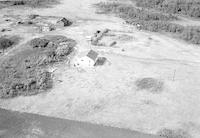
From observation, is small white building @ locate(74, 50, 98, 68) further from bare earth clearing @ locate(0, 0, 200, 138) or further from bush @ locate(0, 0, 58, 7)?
bush @ locate(0, 0, 58, 7)

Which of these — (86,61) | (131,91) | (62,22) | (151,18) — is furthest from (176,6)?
(131,91)

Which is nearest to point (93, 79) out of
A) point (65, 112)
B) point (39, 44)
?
point (65, 112)

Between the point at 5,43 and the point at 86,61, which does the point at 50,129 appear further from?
the point at 5,43

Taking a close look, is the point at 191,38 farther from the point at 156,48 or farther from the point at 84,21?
the point at 84,21

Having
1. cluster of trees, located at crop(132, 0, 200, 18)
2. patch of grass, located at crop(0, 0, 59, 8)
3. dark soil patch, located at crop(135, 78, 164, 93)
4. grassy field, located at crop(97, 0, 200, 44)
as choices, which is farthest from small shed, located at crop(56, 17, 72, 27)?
dark soil patch, located at crop(135, 78, 164, 93)

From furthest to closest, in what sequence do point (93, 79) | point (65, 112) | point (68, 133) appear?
point (93, 79) → point (65, 112) → point (68, 133)
